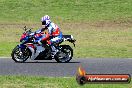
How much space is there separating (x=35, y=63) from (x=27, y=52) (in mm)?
591

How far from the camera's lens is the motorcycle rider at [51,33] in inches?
748

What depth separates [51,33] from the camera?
19.2 m

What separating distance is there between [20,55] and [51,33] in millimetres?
1371

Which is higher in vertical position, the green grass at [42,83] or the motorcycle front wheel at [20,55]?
the green grass at [42,83]

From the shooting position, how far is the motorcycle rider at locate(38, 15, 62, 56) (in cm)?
1900

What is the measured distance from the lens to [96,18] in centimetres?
4288

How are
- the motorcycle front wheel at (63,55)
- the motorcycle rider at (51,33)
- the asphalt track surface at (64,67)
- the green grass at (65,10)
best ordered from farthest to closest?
the green grass at (65,10) < the motorcycle front wheel at (63,55) < the motorcycle rider at (51,33) < the asphalt track surface at (64,67)

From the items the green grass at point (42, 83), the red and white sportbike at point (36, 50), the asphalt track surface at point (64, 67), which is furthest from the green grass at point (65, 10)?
the green grass at point (42, 83)

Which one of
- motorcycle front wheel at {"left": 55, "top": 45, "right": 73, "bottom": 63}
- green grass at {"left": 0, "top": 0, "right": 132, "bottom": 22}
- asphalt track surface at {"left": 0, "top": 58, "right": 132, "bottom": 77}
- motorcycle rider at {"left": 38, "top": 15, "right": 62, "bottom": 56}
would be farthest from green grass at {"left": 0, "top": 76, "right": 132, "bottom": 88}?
green grass at {"left": 0, "top": 0, "right": 132, "bottom": 22}

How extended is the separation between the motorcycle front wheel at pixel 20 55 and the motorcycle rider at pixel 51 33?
0.61m

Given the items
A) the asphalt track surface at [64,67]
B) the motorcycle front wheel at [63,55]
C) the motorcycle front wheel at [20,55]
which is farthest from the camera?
the motorcycle front wheel at [63,55]

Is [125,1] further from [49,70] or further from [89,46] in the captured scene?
[49,70]

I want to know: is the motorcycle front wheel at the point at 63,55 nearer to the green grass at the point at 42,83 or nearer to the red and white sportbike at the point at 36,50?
the red and white sportbike at the point at 36,50

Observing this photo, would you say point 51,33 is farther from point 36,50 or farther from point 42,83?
point 42,83
